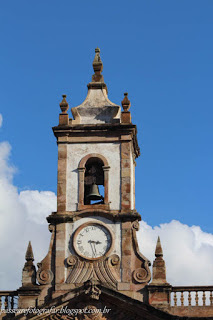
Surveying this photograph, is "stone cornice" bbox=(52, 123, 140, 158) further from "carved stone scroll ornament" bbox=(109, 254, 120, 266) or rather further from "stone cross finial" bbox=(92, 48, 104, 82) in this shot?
"carved stone scroll ornament" bbox=(109, 254, 120, 266)

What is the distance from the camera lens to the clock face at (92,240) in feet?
90.7

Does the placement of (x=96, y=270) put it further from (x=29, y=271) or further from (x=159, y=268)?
(x=29, y=271)

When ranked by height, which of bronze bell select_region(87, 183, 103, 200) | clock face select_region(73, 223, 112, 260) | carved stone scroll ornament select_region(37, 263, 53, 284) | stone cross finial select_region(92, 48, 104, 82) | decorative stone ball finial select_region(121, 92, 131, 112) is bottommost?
carved stone scroll ornament select_region(37, 263, 53, 284)

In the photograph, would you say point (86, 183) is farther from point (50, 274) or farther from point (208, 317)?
point (208, 317)

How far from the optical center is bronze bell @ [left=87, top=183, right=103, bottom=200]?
94.0 feet

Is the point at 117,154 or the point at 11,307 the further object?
the point at 117,154

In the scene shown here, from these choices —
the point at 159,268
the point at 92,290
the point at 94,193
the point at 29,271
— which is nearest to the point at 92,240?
the point at 94,193

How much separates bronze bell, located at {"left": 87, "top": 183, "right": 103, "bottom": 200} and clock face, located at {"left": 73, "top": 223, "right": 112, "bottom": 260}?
1.12 m

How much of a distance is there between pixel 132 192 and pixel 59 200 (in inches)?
95.6

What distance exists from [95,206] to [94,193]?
0.60 metres

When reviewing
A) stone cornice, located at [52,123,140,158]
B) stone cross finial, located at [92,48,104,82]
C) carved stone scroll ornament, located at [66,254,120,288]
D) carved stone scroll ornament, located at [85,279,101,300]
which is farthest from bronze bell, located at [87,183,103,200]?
stone cross finial, located at [92,48,104,82]

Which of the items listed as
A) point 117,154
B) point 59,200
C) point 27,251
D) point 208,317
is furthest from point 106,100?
point 208,317

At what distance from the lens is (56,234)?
1102 inches

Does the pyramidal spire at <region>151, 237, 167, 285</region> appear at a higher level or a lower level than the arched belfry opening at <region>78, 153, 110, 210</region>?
lower
